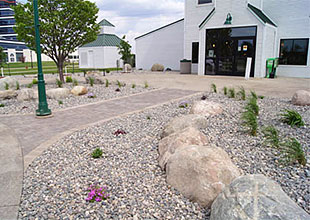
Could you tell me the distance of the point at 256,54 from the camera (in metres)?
17.6

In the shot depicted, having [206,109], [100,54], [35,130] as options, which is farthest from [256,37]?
[100,54]

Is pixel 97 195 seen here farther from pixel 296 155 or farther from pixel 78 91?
pixel 78 91

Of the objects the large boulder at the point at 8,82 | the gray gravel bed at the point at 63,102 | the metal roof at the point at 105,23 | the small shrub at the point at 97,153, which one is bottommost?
the small shrub at the point at 97,153

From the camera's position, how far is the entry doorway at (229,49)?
A: 1794 centimetres

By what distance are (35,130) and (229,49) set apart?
15.3 meters

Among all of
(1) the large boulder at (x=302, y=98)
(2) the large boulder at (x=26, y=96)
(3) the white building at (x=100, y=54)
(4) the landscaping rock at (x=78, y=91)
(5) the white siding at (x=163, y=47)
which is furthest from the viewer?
(3) the white building at (x=100, y=54)

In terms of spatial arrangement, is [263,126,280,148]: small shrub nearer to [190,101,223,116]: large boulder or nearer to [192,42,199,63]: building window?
[190,101,223,116]: large boulder

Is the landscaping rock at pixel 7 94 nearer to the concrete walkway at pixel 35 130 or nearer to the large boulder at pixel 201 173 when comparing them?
the concrete walkway at pixel 35 130

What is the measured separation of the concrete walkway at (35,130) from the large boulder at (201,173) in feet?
7.07

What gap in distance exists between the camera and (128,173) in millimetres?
4172

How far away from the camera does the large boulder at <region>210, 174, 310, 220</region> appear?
7.70 feet

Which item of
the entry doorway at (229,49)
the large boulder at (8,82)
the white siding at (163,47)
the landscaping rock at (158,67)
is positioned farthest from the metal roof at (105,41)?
the large boulder at (8,82)

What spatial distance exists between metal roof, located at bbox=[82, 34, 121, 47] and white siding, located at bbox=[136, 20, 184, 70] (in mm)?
6679

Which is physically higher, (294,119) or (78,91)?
(78,91)
